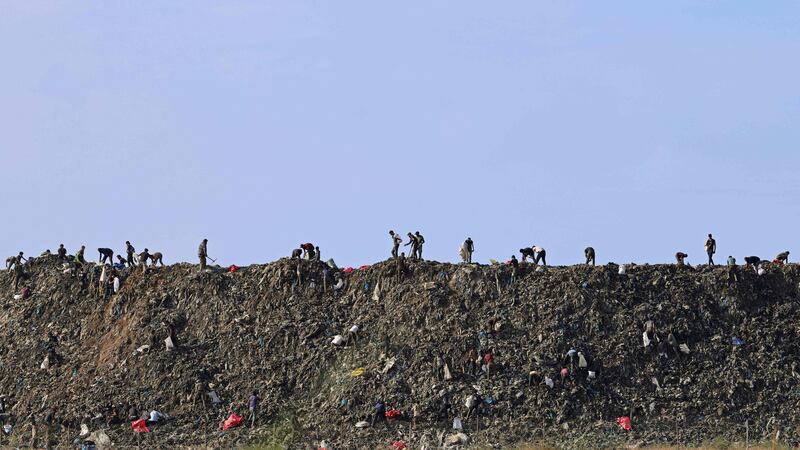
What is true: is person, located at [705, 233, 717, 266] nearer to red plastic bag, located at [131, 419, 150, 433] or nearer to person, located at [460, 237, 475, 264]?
person, located at [460, 237, 475, 264]

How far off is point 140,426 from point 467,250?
15.7m

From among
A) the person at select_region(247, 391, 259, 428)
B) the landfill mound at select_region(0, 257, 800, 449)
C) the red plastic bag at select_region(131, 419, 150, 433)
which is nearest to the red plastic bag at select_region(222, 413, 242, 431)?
the landfill mound at select_region(0, 257, 800, 449)

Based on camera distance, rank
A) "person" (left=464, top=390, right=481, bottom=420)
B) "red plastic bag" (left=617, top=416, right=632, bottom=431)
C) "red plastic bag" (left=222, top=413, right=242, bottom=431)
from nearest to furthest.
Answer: "red plastic bag" (left=617, top=416, right=632, bottom=431)
"person" (left=464, top=390, right=481, bottom=420)
"red plastic bag" (left=222, top=413, right=242, bottom=431)

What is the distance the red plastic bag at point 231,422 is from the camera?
5350 cm

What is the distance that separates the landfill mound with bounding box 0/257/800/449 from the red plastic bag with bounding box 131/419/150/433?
0.79ft

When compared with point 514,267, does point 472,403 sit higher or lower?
lower

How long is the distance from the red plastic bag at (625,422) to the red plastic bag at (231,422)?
1451 cm

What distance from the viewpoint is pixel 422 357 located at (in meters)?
55.0

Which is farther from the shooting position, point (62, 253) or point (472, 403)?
point (62, 253)

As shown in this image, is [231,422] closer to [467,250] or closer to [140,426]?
[140,426]

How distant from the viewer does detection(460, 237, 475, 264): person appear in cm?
5956

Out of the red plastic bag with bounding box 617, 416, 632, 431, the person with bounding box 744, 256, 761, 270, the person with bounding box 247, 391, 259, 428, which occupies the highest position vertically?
the person with bounding box 744, 256, 761, 270

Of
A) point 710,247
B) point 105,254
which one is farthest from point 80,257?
point 710,247

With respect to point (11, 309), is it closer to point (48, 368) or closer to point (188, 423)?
point (48, 368)
